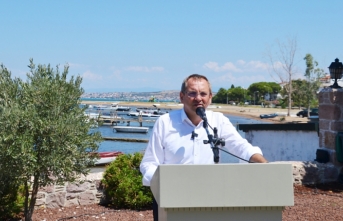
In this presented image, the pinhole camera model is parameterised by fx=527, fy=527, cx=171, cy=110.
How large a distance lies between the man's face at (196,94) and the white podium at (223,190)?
0.91 metres

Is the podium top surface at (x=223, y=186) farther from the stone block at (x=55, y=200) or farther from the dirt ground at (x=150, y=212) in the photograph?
the stone block at (x=55, y=200)

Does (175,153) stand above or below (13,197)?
above

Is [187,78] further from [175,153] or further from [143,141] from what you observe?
[143,141]

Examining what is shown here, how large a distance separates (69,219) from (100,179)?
1167 mm

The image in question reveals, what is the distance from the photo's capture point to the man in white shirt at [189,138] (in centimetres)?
333

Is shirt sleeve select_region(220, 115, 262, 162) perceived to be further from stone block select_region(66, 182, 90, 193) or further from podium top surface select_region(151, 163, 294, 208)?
stone block select_region(66, 182, 90, 193)

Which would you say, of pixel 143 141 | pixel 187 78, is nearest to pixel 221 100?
pixel 143 141

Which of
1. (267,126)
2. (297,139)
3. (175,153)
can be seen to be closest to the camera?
(175,153)

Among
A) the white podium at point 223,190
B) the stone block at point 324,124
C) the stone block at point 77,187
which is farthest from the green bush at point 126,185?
the white podium at point 223,190

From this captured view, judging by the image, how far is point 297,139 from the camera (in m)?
12.1

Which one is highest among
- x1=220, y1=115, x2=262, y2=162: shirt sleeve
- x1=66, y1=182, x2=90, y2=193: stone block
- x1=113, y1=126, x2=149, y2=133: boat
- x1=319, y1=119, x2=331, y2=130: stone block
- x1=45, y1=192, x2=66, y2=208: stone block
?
x1=220, y1=115, x2=262, y2=162: shirt sleeve

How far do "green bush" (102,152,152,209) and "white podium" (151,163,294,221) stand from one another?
546 cm

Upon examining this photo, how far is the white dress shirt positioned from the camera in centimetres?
334

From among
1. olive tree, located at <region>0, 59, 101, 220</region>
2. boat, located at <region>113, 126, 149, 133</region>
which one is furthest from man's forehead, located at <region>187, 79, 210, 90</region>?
boat, located at <region>113, 126, 149, 133</region>
